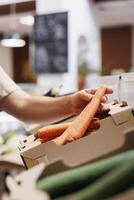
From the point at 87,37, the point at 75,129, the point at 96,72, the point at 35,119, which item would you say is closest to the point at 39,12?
the point at 87,37

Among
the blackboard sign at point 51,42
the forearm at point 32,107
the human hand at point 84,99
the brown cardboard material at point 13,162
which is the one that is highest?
the blackboard sign at point 51,42

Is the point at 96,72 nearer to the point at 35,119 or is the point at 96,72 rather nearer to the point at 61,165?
the point at 35,119

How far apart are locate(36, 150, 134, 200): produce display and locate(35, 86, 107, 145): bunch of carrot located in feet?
1.05

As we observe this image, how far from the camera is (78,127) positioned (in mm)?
943

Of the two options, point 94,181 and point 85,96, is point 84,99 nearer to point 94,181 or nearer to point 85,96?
point 85,96

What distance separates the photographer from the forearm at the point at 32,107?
60.6 inches

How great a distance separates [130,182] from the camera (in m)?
0.55

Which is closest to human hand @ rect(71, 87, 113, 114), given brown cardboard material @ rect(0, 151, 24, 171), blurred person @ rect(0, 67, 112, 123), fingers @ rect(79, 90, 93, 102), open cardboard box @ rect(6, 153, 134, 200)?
fingers @ rect(79, 90, 93, 102)

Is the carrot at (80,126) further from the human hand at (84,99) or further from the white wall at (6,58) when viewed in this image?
the white wall at (6,58)

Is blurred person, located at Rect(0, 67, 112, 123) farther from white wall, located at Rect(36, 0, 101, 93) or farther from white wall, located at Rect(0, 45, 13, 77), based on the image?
white wall, located at Rect(0, 45, 13, 77)

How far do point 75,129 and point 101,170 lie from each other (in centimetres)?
37

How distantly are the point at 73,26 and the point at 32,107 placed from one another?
283 centimetres

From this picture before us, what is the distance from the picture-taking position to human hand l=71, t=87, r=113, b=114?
1.06 m

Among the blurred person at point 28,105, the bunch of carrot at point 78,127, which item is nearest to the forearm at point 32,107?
the blurred person at point 28,105
